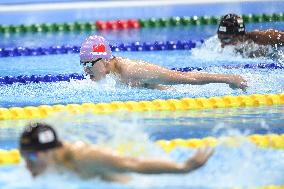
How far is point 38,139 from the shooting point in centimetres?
348

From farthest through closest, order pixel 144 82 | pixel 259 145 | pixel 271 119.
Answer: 1. pixel 144 82
2. pixel 271 119
3. pixel 259 145

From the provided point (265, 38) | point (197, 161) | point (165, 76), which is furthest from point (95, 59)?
point (197, 161)

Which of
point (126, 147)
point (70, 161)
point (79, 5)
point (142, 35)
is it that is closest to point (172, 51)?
point (142, 35)

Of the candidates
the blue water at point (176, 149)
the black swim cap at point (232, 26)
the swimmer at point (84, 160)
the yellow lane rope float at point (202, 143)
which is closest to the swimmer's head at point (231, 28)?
the black swim cap at point (232, 26)

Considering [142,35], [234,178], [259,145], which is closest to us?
[234,178]

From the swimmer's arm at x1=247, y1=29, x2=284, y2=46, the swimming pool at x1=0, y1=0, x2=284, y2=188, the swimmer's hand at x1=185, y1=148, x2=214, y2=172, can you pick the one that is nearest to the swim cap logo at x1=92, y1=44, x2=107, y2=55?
the swimming pool at x1=0, y1=0, x2=284, y2=188

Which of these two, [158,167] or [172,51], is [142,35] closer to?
[172,51]

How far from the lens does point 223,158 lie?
4.26 meters

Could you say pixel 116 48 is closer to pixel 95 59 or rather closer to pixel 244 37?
pixel 244 37

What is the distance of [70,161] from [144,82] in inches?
104

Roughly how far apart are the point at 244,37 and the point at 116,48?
1.79 metres

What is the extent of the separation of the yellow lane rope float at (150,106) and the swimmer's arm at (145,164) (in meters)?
2.14

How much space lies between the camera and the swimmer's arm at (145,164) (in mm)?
3455

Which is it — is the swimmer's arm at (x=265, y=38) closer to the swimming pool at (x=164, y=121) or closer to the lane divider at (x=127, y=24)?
the swimming pool at (x=164, y=121)
